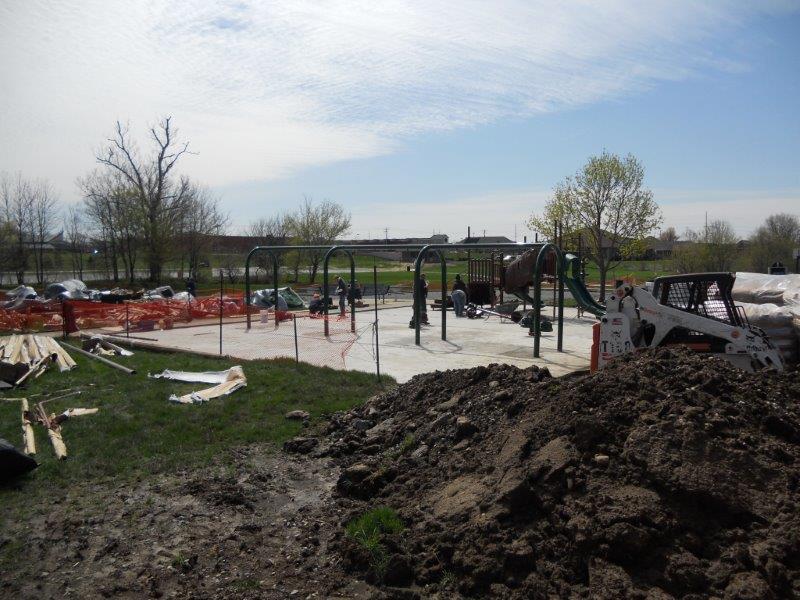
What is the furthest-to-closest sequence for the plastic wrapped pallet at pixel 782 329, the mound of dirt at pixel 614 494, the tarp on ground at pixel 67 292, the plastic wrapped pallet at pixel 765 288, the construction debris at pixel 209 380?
1. the tarp on ground at pixel 67 292
2. the plastic wrapped pallet at pixel 765 288
3. the plastic wrapped pallet at pixel 782 329
4. the construction debris at pixel 209 380
5. the mound of dirt at pixel 614 494

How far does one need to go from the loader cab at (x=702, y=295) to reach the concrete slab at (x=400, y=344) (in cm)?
265

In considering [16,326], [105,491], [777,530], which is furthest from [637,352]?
[16,326]

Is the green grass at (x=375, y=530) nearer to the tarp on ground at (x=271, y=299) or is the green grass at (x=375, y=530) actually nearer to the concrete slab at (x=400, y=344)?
the concrete slab at (x=400, y=344)

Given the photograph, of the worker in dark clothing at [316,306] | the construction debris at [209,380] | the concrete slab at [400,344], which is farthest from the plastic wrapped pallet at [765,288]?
the worker in dark clothing at [316,306]

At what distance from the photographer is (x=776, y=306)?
13.1m

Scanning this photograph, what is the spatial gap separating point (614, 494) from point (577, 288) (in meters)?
9.53

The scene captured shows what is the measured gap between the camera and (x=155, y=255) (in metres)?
45.2

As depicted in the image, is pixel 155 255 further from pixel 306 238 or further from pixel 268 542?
pixel 268 542

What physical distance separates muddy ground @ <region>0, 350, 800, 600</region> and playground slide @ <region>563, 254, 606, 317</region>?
19.5 feet

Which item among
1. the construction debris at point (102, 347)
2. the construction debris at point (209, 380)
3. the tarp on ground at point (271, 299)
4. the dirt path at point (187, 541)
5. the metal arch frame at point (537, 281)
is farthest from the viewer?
the tarp on ground at point (271, 299)

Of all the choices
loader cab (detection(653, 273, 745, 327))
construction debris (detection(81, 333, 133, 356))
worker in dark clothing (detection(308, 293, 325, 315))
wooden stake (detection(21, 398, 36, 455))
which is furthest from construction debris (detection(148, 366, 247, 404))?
worker in dark clothing (detection(308, 293, 325, 315))

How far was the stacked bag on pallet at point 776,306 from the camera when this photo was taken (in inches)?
484

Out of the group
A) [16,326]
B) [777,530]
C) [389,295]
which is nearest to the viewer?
[777,530]

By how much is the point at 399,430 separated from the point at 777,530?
15.5ft
